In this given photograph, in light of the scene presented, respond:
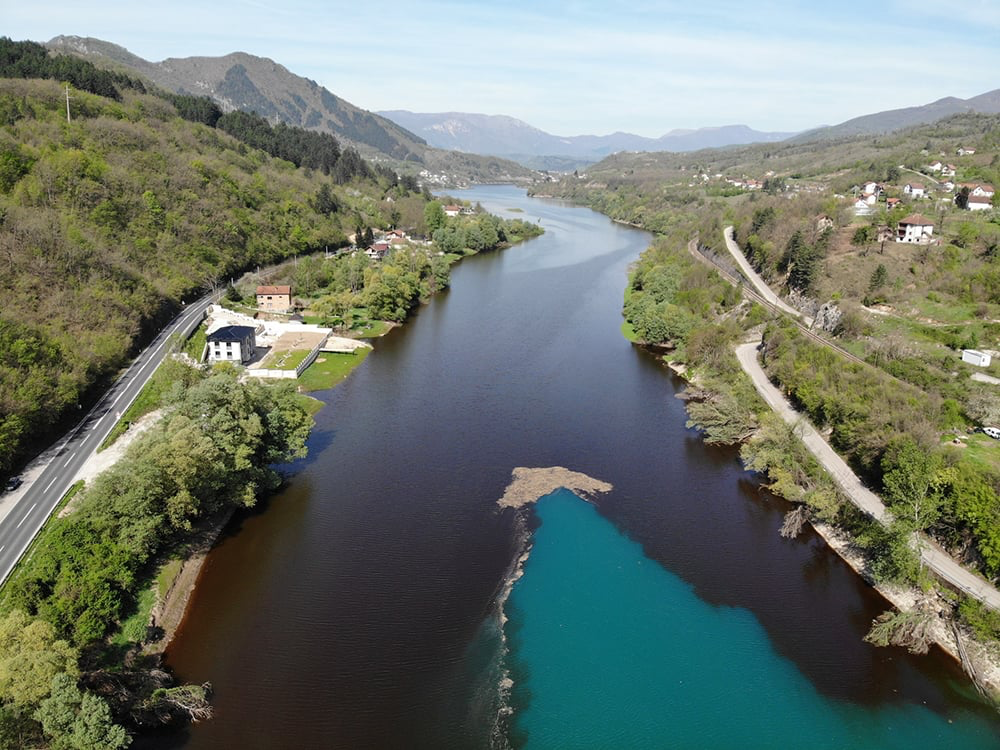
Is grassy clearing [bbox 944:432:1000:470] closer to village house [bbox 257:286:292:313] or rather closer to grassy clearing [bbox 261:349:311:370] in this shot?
grassy clearing [bbox 261:349:311:370]

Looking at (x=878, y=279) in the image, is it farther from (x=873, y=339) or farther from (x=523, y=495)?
(x=523, y=495)

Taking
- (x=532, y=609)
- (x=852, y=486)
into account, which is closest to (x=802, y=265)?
(x=852, y=486)

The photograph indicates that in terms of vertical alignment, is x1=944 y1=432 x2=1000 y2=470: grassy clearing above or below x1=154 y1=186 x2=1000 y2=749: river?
above

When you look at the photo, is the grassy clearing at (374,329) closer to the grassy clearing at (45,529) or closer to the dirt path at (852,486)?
the dirt path at (852,486)

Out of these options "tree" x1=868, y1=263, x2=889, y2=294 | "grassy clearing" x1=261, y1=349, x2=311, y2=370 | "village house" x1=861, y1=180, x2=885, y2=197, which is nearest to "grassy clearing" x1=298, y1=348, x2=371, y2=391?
"grassy clearing" x1=261, y1=349, x2=311, y2=370

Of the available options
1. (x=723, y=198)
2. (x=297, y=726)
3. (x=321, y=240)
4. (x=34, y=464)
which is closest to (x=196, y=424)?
(x=34, y=464)

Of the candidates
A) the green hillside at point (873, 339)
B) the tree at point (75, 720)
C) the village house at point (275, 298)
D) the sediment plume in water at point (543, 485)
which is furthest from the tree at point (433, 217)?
the tree at point (75, 720)
